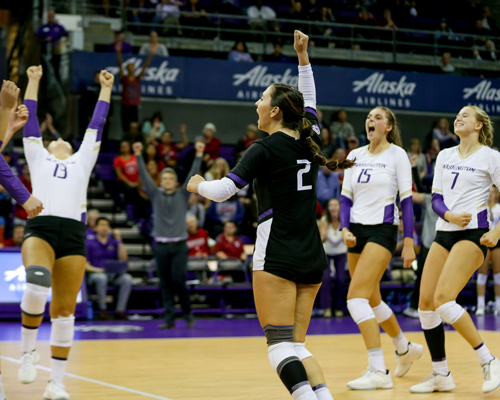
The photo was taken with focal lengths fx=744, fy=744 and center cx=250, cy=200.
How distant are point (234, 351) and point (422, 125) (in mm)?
14320

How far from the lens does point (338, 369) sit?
7.00 metres

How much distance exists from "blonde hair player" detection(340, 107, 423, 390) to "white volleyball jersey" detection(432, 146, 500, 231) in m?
0.33

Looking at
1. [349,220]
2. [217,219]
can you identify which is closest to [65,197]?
[349,220]

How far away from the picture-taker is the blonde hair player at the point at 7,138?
464cm

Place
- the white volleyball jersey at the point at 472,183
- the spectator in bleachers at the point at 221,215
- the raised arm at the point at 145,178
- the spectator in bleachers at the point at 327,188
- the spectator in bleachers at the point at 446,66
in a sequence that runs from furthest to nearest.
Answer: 1. the spectator in bleachers at the point at 446,66
2. the spectator in bleachers at the point at 327,188
3. the spectator in bleachers at the point at 221,215
4. the raised arm at the point at 145,178
5. the white volleyball jersey at the point at 472,183

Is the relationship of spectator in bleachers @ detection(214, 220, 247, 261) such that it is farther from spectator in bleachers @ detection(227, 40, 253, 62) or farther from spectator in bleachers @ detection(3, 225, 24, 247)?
spectator in bleachers @ detection(227, 40, 253, 62)

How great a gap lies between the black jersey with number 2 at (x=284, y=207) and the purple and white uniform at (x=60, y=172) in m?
2.29

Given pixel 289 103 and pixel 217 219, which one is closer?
pixel 289 103

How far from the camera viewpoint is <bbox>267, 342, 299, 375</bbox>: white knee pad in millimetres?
3836

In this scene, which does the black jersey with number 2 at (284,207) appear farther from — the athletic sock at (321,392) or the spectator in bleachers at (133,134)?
the spectator in bleachers at (133,134)

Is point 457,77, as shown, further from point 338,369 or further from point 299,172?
point 299,172

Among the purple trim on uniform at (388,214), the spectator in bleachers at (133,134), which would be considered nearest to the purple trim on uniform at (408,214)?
the purple trim on uniform at (388,214)

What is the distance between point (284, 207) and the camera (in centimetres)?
396

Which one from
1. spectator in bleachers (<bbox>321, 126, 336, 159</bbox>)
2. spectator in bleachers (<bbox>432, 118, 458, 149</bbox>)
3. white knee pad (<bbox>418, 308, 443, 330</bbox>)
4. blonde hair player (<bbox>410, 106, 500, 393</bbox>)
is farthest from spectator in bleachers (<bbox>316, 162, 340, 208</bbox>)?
white knee pad (<bbox>418, 308, 443, 330</bbox>)
